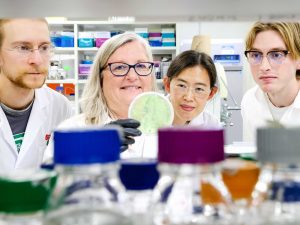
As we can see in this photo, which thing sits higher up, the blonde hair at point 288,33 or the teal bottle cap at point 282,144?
the blonde hair at point 288,33

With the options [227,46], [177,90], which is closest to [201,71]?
[177,90]

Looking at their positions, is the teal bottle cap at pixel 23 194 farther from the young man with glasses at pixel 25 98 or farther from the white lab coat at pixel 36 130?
the white lab coat at pixel 36 130

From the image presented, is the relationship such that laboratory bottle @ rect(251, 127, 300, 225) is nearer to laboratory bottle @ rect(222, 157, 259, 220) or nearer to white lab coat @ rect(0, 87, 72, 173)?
laboratory bottle @ rect(222, 157, 259, 220)

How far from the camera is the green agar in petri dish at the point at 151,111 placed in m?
1.10

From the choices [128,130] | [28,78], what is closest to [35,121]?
[28,78]

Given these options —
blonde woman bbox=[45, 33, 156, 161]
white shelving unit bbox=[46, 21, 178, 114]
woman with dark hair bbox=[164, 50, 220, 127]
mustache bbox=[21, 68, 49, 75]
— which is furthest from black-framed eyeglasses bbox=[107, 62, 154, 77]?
white shelving unit bbox=[46, 21, 178, 114]

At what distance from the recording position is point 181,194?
18.3 inches

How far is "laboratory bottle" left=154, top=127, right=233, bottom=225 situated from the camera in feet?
1.41

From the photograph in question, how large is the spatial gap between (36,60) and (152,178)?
0.90 metres

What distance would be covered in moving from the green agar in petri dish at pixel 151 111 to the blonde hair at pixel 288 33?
2.15 ft

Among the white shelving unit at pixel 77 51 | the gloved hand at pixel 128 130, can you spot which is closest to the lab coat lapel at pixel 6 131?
the gloved hand at pixel 128 130

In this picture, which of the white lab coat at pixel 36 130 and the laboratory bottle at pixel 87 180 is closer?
the laboratory bottle at pixel 87 180

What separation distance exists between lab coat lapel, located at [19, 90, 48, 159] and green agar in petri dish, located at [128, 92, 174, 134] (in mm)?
559

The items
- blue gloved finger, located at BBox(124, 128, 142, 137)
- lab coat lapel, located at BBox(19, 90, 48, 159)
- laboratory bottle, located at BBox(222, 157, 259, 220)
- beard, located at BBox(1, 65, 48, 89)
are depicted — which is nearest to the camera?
laboratory bottle, located at BBox(222, 157, 259, 220)
